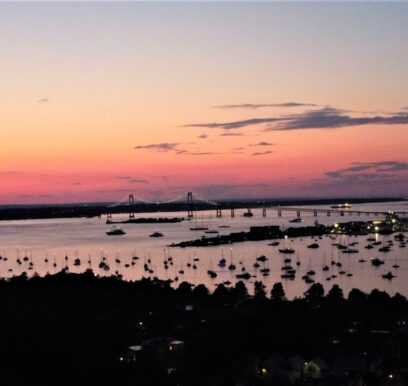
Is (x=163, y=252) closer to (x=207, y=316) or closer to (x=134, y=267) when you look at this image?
(x=134, y=267)

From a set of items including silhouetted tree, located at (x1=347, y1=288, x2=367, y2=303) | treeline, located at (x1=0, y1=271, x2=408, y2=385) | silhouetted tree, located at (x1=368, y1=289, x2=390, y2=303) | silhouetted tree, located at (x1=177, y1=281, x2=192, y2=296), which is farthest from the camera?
silhouetted tree, located at (x1=177, y1=281, x2=192, y2=296)

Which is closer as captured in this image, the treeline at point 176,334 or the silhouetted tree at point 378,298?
the treeline at point 176,334

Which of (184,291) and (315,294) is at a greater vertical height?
(184,291)

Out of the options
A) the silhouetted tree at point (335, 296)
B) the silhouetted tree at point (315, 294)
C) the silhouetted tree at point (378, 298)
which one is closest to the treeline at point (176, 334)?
the silhouetted tree at point (378, 298)

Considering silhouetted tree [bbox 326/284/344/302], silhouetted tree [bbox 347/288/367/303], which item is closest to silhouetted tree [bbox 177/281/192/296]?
silhouetted tree [bbox 326/284/344/302]

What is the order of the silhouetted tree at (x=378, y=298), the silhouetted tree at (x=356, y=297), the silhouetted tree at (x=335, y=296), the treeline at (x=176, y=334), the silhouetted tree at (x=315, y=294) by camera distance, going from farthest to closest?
the silhouetted tree at (x=315, y=294) → the silhouetted tree at (x=335, y=296) → the silhouetted tree at (x=356, y=297) → the silhouetted tree at (x=378, y=298) → the treeline at (x=176, y=334)

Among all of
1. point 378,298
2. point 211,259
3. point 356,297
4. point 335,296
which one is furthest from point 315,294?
point 211,259

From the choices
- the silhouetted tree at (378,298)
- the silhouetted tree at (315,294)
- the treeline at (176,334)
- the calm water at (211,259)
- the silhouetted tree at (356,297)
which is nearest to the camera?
the treeline at (176,334)

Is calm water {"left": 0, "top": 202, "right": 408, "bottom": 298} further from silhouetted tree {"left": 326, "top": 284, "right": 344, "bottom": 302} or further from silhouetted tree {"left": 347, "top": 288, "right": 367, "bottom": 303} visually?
silhouetted tree {"left": 347, "top": 288, "right": 367, "bottom": 303}

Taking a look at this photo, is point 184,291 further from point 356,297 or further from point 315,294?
point 356,297

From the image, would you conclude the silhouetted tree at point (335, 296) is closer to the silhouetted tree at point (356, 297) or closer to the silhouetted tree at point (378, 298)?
the silhouetted tree at point (356, 297)

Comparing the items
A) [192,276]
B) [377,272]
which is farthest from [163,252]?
[377,272]

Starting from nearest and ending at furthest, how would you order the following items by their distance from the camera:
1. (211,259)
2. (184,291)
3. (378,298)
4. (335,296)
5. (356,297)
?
1. (378,298)
2. (356,297)
3. (335,296)
4. (184,291)
5. (211,259)
